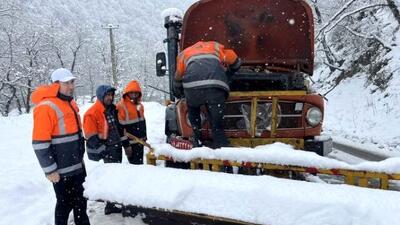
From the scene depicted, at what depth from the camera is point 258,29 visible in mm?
6074

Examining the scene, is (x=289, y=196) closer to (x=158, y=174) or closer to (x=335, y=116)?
(x=158, y=174)

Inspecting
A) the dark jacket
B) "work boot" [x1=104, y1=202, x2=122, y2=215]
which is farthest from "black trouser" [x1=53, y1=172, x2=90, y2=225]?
the dark jacket

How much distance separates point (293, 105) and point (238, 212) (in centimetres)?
215

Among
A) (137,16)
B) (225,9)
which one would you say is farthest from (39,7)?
(225,9)

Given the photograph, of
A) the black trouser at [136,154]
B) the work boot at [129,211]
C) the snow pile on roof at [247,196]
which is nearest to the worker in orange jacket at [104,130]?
the black trouser at [136,154]

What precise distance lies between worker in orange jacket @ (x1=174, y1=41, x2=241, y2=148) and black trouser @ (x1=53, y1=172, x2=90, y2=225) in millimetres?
1389

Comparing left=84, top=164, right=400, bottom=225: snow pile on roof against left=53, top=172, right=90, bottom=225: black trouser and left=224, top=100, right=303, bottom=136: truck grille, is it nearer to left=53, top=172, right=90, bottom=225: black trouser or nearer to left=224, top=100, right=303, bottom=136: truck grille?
left=53, top=172, right=90, bottom=225: black trouser

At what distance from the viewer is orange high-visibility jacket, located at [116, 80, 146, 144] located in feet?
18.4

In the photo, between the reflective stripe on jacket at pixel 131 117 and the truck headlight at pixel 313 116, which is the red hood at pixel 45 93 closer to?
the reflective stripe on jacket at pixel 131 117

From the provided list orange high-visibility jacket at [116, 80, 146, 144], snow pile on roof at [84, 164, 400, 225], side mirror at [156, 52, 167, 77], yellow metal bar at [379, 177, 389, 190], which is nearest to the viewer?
snow pile on roof at [84, 164, 400, 225]

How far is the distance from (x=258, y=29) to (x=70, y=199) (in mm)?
3613

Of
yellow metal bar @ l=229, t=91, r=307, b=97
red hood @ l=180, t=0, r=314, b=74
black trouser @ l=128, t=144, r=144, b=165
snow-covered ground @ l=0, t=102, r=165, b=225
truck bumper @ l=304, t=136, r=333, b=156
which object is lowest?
snow-covered ground @ l=0, t=102, r=165, b=225

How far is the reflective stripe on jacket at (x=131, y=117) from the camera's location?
18.4ft

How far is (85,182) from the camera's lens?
13.3 ft
